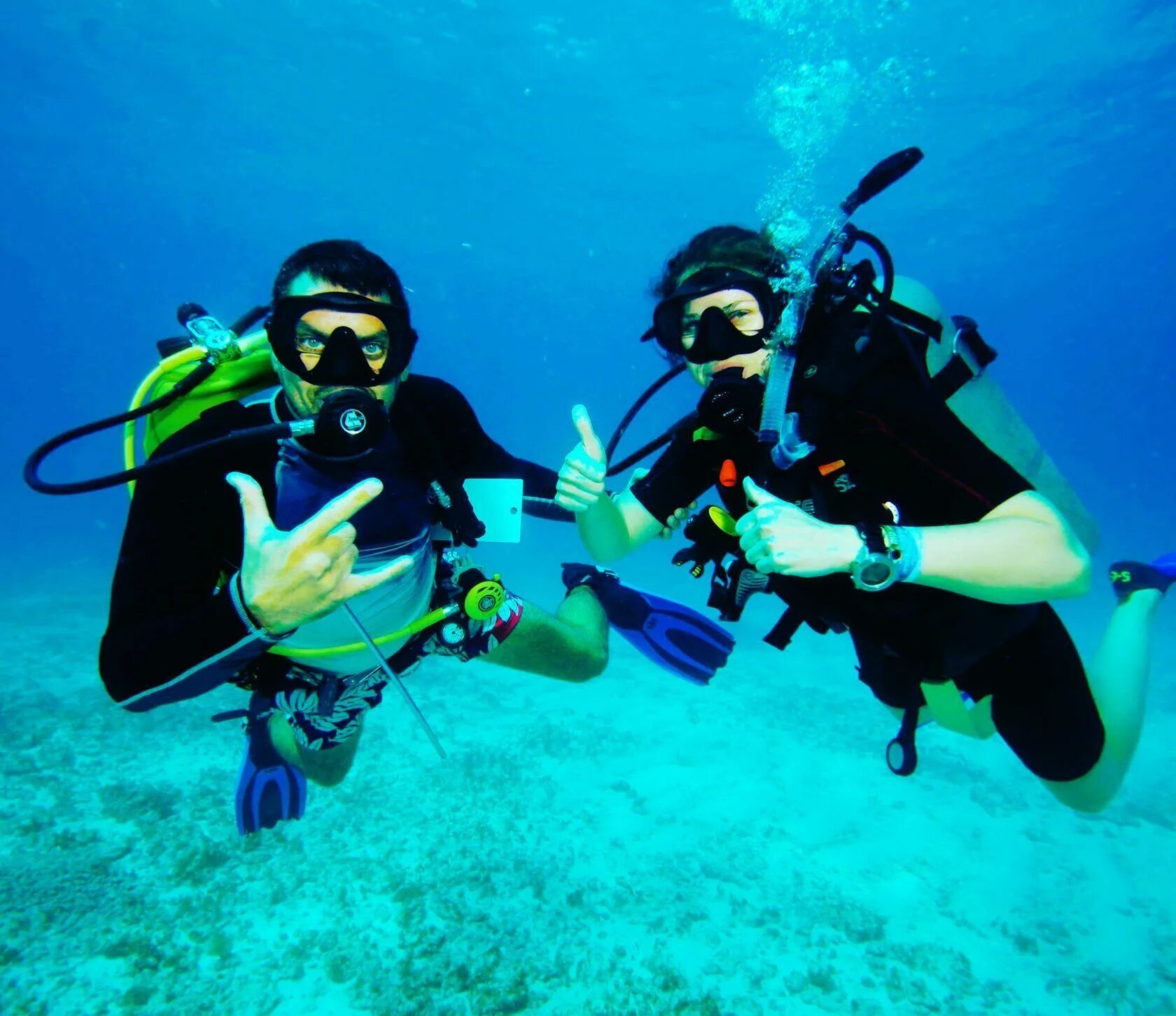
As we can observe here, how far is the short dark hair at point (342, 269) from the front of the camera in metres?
2.91

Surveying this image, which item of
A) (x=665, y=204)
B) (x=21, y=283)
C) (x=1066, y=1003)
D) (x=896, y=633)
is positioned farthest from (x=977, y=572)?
(x=21, y=283)

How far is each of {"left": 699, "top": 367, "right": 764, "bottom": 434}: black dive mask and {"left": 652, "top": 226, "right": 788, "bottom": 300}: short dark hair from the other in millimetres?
551

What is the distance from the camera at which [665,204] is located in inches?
1383

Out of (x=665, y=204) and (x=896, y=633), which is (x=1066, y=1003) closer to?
(x=896, y=633)

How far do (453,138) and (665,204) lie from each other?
1202cm

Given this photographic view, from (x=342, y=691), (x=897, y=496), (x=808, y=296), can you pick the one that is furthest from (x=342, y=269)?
(x=897, y=496)

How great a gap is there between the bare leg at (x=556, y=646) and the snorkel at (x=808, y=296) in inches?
86.4

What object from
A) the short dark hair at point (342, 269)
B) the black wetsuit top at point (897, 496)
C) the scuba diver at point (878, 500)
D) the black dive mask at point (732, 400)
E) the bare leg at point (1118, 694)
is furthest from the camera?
the bare leg at point (1118, 694)

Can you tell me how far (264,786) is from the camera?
441cm

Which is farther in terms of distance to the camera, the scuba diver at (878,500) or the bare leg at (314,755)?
the bare leg at (314,755)

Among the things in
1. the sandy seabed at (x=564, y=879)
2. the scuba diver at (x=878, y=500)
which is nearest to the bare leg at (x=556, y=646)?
the scuba diver at (x=878, y=500)

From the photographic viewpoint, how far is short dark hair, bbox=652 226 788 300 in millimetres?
3094

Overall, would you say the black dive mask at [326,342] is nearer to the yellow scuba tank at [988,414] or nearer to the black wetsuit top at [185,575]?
the black wetsuit top at [185,575]

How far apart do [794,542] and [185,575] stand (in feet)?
7.72
